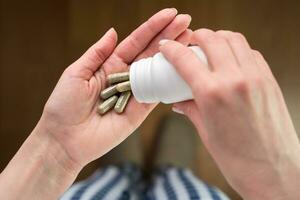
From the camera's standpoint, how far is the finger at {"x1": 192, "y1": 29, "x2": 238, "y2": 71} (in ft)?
1.19

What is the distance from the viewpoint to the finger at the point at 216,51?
1.19 feet

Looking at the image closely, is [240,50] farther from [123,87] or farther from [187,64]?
[123,87]

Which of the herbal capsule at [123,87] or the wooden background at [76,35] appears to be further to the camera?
the wooden background at [76,35]

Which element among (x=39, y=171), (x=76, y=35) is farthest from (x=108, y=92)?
(x=76, y=35)

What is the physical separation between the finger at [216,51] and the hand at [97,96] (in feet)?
0.40

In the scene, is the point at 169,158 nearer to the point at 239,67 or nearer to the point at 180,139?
the point at 180,139

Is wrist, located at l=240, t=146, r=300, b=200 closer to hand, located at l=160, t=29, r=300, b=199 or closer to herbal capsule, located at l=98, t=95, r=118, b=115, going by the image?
hand, located at l=160, t=29, r=300, b=199

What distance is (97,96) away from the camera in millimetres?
537

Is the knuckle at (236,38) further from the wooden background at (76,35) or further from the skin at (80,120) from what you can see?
the wooden background at (76,35)

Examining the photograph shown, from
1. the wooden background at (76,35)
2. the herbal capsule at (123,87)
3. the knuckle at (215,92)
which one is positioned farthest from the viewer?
the wooden background at (76,35)

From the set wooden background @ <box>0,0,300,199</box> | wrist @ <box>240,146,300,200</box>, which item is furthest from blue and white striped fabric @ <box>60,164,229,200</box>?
wrist @ <box>240,146,300,200</box>

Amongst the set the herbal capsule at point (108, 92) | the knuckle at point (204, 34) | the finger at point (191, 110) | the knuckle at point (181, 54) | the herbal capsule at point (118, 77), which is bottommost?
the finger at point (191, 110)

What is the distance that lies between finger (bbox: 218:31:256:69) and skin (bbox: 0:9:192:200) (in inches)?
5.3

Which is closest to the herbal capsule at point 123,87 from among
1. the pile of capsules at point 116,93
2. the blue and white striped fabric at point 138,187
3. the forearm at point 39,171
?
the pile of capsules at point 116,93
